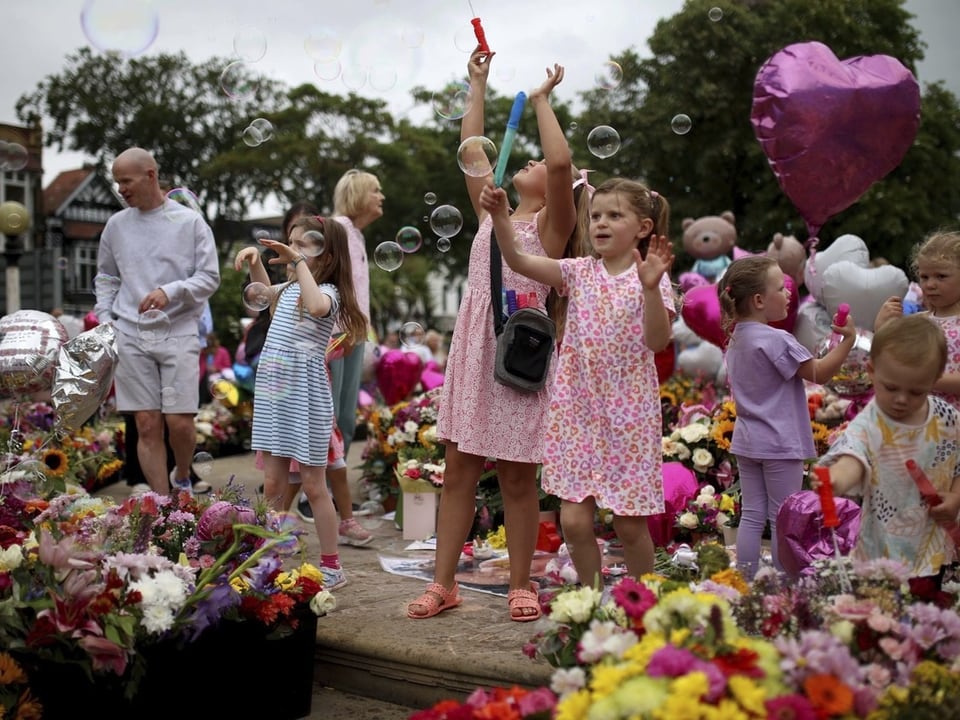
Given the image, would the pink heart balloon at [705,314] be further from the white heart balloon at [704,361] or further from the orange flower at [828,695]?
the orange flower at [828,695]

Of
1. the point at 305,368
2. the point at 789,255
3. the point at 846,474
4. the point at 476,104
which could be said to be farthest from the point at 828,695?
the point at 789,255

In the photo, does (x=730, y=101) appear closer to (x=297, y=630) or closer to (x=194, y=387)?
(x=194, y=387)

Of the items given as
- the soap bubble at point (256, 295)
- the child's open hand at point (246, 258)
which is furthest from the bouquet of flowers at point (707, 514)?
the child's open hand at point (246, 258)

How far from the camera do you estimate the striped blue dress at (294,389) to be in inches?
171

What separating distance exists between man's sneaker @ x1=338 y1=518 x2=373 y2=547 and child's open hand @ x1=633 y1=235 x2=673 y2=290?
8.44 ft

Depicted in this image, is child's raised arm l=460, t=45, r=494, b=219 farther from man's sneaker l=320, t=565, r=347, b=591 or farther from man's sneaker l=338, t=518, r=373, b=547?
man's sneaker l=338, t=518, r=373, b=547

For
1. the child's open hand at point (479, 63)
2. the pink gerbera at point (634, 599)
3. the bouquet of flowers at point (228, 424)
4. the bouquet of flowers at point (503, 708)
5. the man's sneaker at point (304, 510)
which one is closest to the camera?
the bouquet of flowers at point (503, 708)

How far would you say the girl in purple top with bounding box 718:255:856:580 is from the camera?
3.77m

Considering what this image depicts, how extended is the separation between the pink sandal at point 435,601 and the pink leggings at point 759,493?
101 cm

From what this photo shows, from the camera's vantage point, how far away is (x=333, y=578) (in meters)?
4.17

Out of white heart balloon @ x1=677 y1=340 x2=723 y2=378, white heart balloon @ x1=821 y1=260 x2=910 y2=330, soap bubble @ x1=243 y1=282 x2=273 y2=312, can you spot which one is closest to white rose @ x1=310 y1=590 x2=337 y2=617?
soap bubble @ x1=243 y1=282 x2=273 y2=312

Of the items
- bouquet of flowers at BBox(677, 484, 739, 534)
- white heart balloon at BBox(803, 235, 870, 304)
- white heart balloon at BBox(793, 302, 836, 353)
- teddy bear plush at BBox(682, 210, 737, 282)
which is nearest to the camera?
bouquet of flowers at BBox(677, 484, 739, 534)

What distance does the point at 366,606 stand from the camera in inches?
153

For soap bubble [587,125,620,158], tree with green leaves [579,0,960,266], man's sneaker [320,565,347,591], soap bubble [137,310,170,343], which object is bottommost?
man's sneaker [320,565,347,591]
